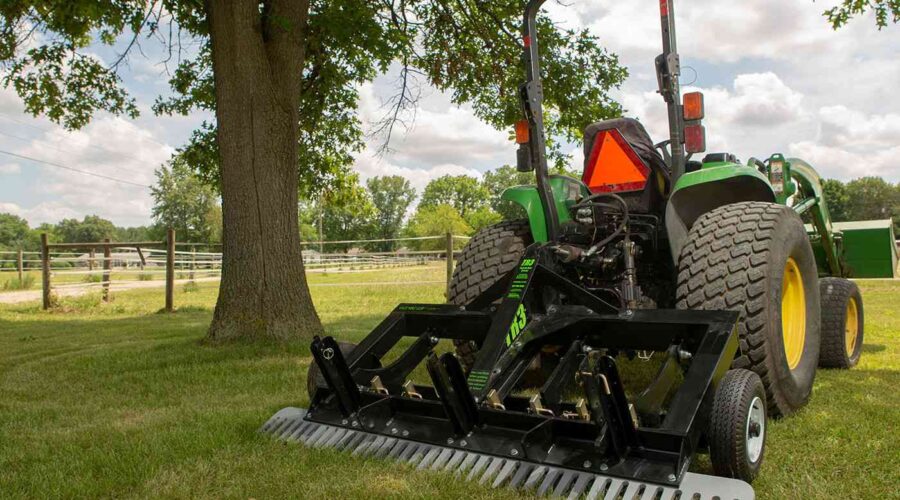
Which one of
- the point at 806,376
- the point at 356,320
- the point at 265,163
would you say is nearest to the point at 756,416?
the point at 806,376

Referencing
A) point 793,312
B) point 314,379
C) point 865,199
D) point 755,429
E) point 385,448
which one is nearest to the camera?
point 755,429

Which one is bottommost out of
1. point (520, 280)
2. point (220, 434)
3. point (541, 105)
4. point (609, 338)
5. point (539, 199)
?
point (220, 434)

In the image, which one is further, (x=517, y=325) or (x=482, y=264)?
(x=482, y=264)

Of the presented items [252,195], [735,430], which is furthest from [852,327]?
[252,195]

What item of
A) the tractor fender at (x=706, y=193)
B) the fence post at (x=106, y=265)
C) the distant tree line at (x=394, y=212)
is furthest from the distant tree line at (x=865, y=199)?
the tractor fender at (x=706, y=193)

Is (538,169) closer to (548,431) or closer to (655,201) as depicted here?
(655,201)

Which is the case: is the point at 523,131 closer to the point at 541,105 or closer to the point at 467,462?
the point at 541,105

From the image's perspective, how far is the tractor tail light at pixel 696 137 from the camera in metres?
3.77

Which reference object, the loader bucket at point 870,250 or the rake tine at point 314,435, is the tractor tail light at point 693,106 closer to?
the rake tine at point 314,435

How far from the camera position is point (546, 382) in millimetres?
2932

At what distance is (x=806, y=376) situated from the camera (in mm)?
3645

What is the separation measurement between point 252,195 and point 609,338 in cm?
448

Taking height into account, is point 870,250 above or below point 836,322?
above

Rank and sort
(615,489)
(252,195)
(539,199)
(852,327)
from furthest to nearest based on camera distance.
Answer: (252,195) → (852,327) → (539,199) → (615,489)
